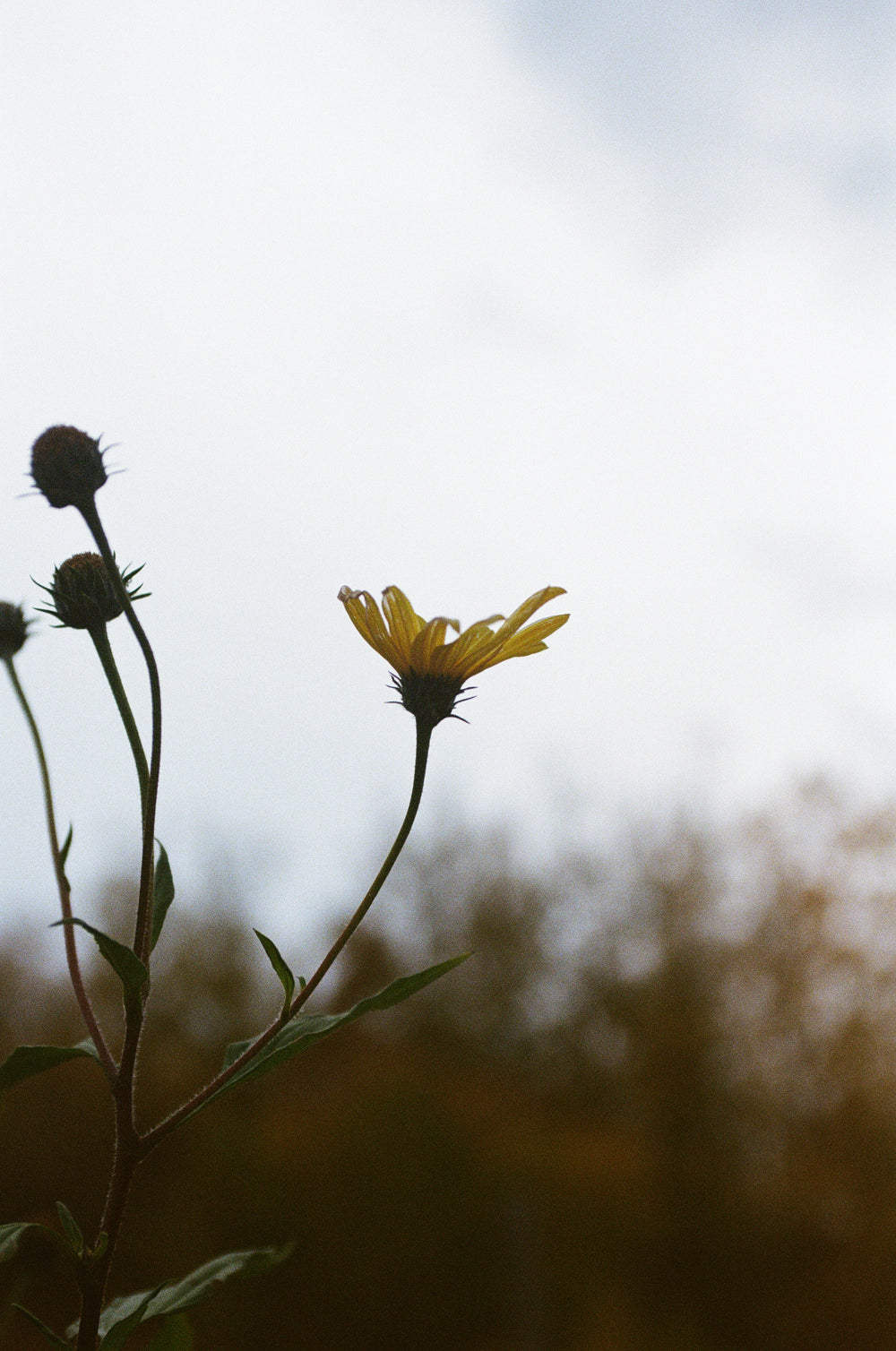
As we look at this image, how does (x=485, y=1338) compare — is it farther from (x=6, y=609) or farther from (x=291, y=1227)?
(x=6, y=609)

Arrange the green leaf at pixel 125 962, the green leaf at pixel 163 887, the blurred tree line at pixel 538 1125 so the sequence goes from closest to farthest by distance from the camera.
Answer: the green leaf at pixel 125 962
the green leaf at pixel 163 887
the blurred tree line at pixel 538 1125

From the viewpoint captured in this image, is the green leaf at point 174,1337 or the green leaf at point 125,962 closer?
the green leaf at point 125,962

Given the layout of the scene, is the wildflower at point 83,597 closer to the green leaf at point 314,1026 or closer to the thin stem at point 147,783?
the thin stem at point 147,783

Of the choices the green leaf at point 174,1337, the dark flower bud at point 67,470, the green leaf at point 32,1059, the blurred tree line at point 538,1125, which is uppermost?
the dark flower bud at point 67,470

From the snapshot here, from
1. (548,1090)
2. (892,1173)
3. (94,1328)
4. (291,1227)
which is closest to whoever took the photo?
(94,1328)

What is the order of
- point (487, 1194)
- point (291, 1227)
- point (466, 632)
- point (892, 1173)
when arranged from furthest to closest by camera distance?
point (892, 1173) → point (487, 1194) → point (291, 1227) → point (466, 632)

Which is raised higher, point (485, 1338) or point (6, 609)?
point (6, 609)

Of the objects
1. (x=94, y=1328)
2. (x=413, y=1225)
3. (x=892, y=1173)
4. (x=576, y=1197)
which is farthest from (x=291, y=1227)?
(x=94, y=1328)

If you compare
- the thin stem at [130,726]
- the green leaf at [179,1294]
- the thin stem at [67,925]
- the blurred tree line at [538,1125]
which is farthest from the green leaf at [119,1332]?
the blurred tree line at [538,1125]
